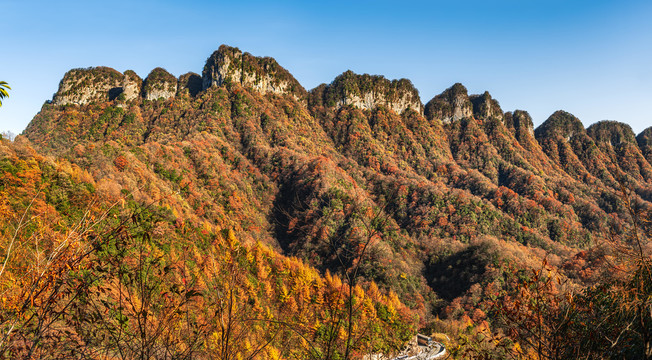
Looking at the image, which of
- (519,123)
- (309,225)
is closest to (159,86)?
(309,225)

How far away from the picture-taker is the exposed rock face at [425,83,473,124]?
16225 centimetres

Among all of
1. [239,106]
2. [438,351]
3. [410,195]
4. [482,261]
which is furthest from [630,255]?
[239,106]

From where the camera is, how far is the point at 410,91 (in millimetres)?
161000

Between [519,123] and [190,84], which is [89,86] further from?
[519,123]

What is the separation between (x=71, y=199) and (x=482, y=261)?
194 feet

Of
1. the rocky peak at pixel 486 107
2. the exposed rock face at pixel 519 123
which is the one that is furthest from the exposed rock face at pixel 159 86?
the exposed rock face at pixel 519 123

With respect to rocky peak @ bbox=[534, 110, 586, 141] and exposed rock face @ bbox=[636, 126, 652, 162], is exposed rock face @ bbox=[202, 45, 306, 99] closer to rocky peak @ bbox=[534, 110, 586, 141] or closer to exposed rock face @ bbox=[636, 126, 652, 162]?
rocky peak @ bbox=[534, 110, 586, 141]

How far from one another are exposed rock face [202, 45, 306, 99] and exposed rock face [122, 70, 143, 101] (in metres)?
25.9

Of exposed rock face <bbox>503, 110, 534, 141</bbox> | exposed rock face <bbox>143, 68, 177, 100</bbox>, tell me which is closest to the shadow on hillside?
exposed rock face <bbox>143, 68, 177, 100</bbox>

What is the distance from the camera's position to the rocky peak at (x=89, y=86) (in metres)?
116

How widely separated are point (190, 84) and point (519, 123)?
166 m

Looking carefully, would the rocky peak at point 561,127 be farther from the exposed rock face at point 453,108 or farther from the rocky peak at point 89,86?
the rocky peak at point 89,86

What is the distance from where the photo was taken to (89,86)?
4788 inches

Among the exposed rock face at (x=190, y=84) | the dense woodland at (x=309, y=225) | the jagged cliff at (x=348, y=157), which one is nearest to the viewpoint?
the dense woodland at (x=309, y=225)
